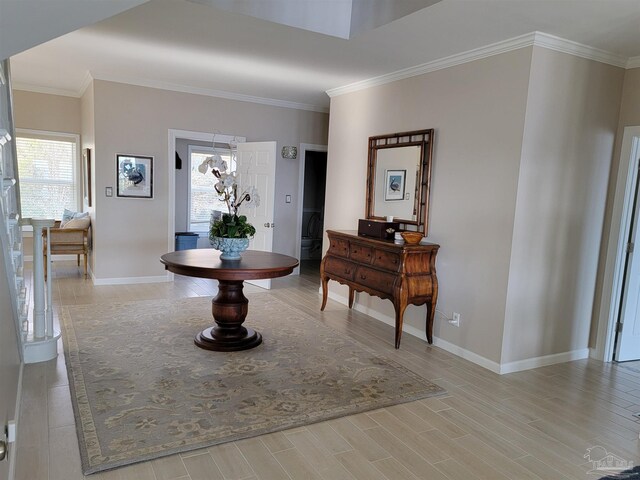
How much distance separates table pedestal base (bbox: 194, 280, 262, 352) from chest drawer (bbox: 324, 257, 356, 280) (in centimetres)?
121

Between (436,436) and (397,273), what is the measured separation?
5.11 ft

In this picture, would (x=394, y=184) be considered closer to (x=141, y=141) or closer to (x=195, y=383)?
(x=195, y=383)

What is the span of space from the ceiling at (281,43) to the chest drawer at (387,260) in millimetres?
1762

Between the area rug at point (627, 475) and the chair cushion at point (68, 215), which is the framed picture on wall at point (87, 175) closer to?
the chair cushion at point (68, 215)

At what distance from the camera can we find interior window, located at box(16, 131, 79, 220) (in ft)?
23.0

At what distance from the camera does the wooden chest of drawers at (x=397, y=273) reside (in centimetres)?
388

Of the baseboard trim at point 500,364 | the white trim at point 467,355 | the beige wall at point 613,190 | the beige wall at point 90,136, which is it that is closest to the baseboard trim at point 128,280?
the beige wall at point 90,136

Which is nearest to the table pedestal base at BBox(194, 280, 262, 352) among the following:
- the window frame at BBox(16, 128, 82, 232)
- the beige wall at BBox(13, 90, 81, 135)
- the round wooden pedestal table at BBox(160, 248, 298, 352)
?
the round wooden pedestal table at BBox(160, 248, 298, 352)

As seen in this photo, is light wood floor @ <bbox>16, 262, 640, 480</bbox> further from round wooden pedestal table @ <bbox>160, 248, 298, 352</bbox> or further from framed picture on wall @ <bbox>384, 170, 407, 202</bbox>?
framed picture on wall @ <bbox>384, 170, 407, 202</bbox>

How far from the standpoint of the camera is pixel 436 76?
4176mm

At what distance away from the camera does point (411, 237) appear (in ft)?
13.2

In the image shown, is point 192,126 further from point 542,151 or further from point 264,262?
point 542,151

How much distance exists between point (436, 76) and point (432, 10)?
48.2 inches

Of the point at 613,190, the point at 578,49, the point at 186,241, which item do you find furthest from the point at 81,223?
the point at 613,190
